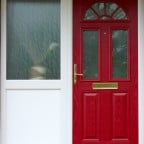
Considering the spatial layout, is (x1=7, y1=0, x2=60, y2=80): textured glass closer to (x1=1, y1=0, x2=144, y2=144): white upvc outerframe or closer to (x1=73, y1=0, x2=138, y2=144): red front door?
(x1=1, y1=0, x2=144, y2=144): white upvc outerframe

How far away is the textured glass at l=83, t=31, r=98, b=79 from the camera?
607 centimetres

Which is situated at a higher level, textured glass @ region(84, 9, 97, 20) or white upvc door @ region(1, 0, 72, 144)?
textured glass @ region(84, 9, 97, 20)

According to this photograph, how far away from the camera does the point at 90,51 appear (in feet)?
20.0

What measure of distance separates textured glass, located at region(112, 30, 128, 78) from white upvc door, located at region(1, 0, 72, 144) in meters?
0.62

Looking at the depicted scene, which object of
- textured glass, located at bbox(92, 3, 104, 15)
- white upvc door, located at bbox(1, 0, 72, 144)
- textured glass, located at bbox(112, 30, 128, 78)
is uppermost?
textured glass, located at bbox(92, 3, 104, 15)

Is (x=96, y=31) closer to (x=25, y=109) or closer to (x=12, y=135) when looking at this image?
(x=25, y=109)

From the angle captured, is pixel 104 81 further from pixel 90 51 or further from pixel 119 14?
pixel 119 14

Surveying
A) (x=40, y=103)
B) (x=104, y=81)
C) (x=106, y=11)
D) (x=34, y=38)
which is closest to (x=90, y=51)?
(x=104, y=81)

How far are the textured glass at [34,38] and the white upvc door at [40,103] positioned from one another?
0.07 metres

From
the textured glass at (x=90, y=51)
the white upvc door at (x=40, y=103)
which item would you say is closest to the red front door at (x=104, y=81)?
the textured glass at (x=90, y=51)

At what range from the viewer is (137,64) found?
6047 mm

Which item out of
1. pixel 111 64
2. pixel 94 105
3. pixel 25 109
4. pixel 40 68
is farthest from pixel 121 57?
pixel 25 109

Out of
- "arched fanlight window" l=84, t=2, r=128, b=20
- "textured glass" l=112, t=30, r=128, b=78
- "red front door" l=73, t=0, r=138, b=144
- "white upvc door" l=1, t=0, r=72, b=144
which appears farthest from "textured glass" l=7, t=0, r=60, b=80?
"textured glass" l=112, t=30, r=128, b=78

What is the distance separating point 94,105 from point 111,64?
2.03ft
